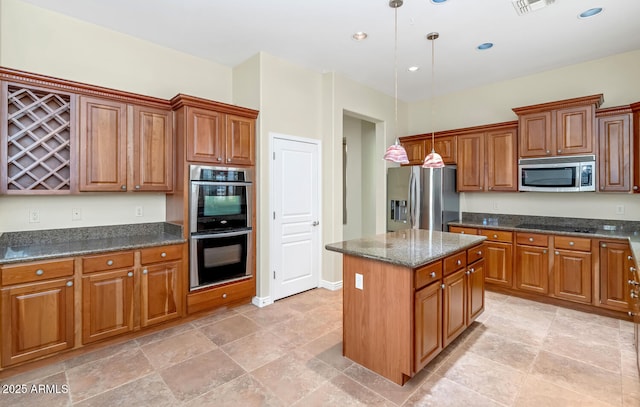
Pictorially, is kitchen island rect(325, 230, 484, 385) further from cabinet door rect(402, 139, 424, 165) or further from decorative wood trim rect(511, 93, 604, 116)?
cabinet door rect(402, 139, 424, 165)

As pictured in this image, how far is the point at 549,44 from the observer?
3.45 metres

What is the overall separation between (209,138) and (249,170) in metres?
0.58

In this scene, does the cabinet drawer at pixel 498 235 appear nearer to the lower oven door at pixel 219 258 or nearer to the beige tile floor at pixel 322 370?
the beige tile floor at pixel 322 370

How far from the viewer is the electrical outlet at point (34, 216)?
9.09 ft

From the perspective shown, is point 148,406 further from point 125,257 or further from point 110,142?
point 110,142

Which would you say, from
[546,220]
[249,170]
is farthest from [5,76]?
[546,220]

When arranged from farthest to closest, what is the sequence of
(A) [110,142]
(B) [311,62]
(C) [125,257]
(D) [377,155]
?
(D) [377,155], (B) [311,62], (A) [110,142], (C) [125,257]

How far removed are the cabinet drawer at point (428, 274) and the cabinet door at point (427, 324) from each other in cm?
4

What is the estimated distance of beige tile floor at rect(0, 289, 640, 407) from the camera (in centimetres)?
204

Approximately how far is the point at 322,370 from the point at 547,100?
4.58 metres

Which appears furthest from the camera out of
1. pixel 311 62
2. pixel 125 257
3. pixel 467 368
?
pixel 311 62

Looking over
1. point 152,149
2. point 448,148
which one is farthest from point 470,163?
point 152,149

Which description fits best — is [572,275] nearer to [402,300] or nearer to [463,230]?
[463,230]

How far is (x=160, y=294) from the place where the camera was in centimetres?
297
